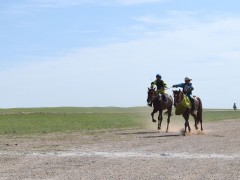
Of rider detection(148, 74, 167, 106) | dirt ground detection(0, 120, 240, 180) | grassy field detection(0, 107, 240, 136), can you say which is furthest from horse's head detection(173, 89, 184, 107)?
grassy field detection(0, 107, 240, 136)

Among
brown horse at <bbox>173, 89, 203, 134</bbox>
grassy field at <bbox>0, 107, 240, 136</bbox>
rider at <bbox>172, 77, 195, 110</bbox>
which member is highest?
rider at <bbox>172, 77, 195, 110</bbox>

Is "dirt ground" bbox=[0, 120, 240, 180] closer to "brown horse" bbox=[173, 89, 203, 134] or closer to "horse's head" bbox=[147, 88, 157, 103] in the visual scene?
"brown horse" bbox=[173, 89, 203, 134]

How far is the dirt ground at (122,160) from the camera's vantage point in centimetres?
1372

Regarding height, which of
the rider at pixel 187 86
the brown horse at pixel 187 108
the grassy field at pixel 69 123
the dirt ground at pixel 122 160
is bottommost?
the dirt ground at pixel 122 160

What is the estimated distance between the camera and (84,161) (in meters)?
16.4

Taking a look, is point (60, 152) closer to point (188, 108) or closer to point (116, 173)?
point (116, 173)

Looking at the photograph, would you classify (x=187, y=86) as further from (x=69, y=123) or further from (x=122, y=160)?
(x=69, y=123)

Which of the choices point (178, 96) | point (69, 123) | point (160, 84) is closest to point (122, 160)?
point (178, 96)

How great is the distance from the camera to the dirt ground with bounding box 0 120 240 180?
540 inches

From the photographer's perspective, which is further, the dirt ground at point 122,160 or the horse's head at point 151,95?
the horse's head at point 151,95

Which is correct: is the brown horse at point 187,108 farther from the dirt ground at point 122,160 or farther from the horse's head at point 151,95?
the dirt ground at point 122,160

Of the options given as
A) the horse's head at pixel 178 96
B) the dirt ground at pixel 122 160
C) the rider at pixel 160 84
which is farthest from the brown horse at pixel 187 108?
the dirt ground at pixel 122 160

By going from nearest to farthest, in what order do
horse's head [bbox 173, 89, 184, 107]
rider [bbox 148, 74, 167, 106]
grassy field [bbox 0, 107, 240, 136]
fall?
horse's head [bbox 173, 89, 184, 107] → rider [bbox 148, 74, 167, 106] → grassy field [bbox 0, 107, 240, 136]

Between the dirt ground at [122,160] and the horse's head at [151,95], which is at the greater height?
the horse's head at [151,95]
